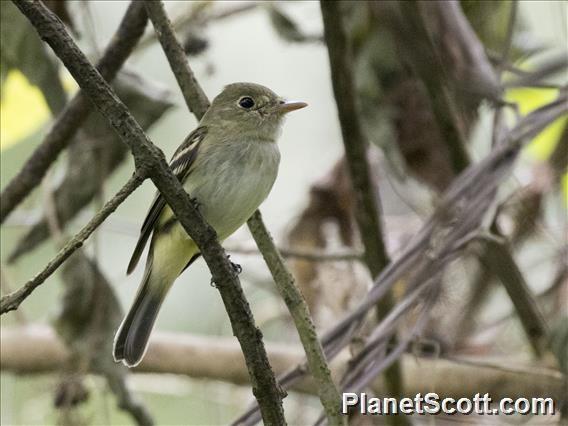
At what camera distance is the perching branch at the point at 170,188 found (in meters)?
1.89

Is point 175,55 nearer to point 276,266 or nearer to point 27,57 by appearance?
point 27,57

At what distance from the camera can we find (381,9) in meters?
3.73

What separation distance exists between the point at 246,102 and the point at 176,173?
1.55 feet

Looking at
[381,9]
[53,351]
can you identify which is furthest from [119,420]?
[381,9]

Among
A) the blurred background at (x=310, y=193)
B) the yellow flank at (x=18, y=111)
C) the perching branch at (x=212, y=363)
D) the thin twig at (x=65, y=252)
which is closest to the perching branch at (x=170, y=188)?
the thin twig at (x=65, y=252)

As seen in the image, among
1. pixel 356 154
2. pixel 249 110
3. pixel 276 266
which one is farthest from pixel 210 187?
pixel 356 154

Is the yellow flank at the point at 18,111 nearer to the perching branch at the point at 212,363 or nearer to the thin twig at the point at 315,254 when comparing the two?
the perching branch at the point at 212,363

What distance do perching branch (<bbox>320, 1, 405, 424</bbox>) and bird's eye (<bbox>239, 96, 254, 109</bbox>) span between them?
1.03ft

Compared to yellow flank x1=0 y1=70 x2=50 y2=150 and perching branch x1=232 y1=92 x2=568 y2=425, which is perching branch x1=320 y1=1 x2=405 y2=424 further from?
yellow flank x1=0 y1=70 x2=50 y2=150

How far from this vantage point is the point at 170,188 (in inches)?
80.8

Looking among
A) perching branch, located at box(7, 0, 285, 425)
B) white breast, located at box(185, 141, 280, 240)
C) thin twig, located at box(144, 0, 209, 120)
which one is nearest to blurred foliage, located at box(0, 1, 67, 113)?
thin twig, located at box(144, 0, 209, 120)

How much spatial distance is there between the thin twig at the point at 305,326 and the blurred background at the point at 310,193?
73 cm

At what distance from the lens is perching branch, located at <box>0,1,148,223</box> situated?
10.9 ft

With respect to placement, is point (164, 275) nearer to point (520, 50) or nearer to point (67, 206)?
point (67, 206)
